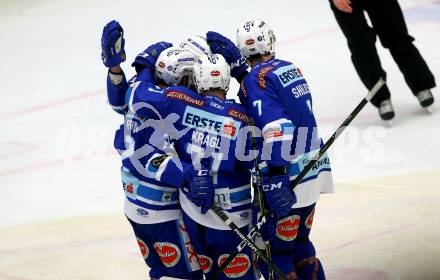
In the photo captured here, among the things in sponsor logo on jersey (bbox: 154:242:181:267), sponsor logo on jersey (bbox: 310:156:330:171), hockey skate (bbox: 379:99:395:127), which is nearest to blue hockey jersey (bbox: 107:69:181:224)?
sponsor logo on jersey (bbox: 154:242:181:267)

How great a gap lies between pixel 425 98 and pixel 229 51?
268 centimetres

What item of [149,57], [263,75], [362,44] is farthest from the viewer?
[362,44]

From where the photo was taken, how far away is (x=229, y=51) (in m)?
4.57

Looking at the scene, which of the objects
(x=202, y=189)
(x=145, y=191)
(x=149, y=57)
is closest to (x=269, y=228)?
(x=202, y=189)

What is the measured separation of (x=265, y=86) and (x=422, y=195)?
184 cm

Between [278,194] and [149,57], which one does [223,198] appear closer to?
[278,194]

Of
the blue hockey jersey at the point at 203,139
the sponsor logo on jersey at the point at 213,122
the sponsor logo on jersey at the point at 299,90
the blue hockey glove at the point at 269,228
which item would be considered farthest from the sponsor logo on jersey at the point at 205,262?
the sponsor logo on jersey at the point at 299,90

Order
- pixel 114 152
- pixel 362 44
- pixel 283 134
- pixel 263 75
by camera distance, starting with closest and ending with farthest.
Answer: pixel 283 134 < pixel 263 75 < pixel 362 44 < pixel 114 152

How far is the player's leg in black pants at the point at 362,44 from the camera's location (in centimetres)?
681

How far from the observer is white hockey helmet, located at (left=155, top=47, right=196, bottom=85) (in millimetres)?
4441

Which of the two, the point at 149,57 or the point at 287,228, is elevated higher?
the point at 149,57

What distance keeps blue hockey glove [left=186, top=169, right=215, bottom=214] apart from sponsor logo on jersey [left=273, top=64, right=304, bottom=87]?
475mm

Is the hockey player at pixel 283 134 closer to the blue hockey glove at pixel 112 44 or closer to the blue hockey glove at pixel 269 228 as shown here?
the blue hockey glove at pixel 269 228

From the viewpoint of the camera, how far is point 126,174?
461cm
